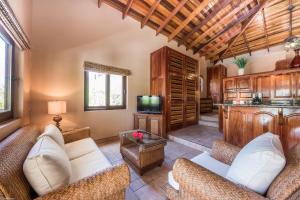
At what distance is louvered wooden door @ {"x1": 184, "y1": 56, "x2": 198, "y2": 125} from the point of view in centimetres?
450

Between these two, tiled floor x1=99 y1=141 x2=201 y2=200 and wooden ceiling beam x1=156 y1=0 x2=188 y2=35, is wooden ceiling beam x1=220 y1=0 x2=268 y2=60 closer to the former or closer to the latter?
wooden ceiling beam x1=156 y1=0 x2=188 y2=35

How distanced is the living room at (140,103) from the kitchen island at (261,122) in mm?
15

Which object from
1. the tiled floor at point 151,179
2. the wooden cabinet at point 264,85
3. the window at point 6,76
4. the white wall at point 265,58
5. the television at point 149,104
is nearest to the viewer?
the tiled floor at point 151,179

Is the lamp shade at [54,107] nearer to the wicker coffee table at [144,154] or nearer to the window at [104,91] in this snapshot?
the window at [104,91]

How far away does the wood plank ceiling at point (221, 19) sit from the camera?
3309 mm

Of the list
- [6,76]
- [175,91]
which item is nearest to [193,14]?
[175,91]

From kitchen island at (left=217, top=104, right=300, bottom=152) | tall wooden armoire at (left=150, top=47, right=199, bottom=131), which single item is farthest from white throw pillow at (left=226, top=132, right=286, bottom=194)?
tall wooden armoire at (left=150, top=47, right=199, bottom=131)

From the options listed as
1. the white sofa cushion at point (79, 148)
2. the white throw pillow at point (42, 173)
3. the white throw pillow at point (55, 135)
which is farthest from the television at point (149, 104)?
the white throw pillow at point (42, 173)

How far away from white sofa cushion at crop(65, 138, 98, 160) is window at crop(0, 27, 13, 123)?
848 millimetres

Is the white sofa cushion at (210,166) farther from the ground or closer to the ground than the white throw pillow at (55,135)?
closer to the ground

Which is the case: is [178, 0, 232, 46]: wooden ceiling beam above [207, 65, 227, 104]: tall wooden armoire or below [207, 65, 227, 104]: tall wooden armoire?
above

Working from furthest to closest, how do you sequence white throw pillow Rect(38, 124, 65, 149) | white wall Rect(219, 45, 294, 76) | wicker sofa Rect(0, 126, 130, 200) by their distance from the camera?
white wall Rect(219, 45, 294, 76), white throw pillow Rect(38, 124, 65, 149), wicker sofa Rect(0, 126, 130, 200)

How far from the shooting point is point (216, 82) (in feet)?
19.5

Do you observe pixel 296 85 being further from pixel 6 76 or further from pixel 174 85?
pixel 6 76
